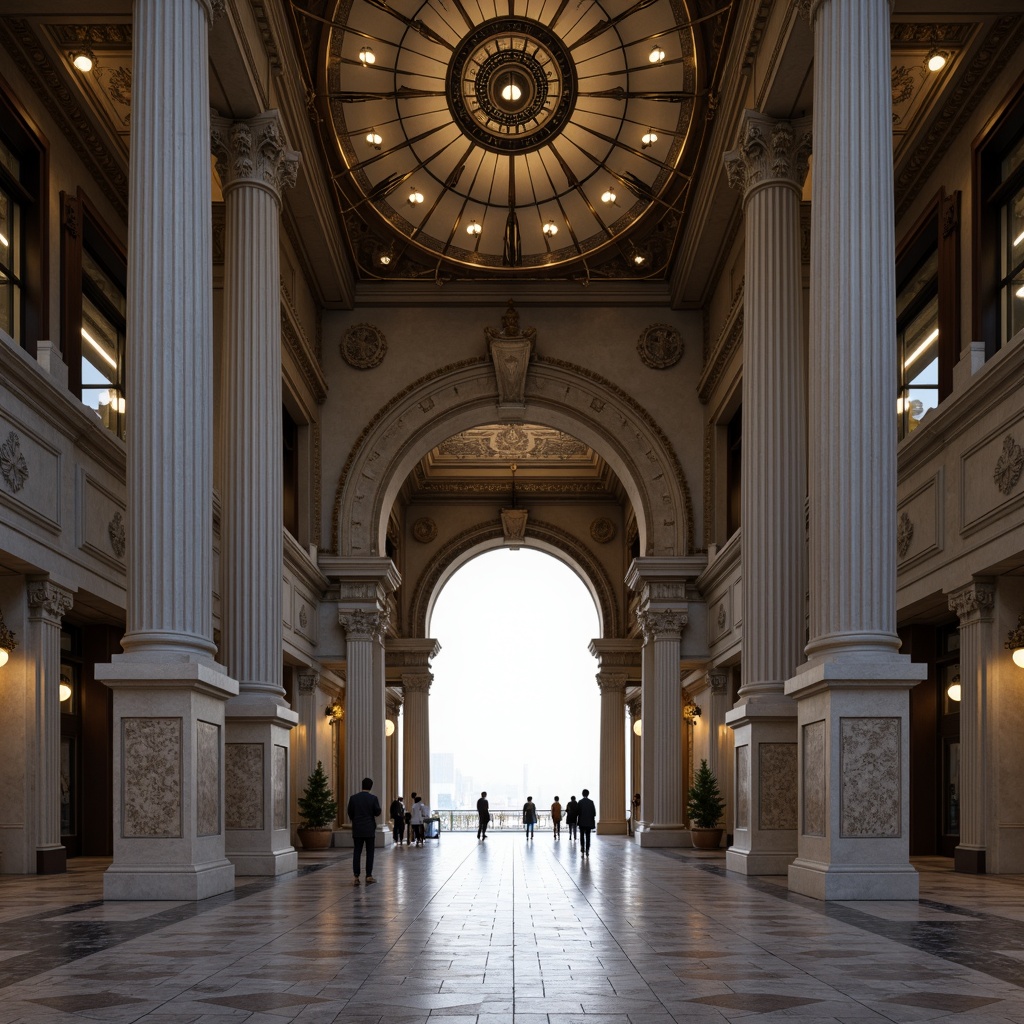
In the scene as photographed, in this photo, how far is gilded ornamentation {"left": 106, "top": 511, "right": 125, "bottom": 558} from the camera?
17.8m

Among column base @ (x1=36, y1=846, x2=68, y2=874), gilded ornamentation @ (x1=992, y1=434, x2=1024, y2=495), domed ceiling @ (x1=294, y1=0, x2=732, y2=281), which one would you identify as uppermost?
domed ceiling @ (x1=294, y1=0, x2=732, y2=281)

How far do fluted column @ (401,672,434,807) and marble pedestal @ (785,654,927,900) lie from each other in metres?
27.2

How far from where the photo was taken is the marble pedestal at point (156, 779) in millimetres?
11859

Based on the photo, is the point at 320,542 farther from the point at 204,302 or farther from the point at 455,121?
the point at 204,302

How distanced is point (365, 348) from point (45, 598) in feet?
44.2

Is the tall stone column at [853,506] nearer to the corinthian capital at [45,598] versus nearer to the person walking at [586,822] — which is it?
the corinthian capital at [45,598]

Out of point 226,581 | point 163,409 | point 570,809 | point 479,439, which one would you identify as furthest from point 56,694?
point 479,439

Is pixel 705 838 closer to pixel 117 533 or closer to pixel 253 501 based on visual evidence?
pixel 253 501

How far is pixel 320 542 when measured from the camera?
1083 inches

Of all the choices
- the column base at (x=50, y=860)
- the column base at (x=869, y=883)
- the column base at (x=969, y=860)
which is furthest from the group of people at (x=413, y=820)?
the column base at (x=869, y=883)

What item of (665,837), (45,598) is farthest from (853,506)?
(665,837)

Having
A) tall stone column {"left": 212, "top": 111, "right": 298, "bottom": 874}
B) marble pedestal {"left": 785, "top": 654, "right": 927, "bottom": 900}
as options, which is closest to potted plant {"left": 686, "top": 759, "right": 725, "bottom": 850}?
tall stone column {"left": 212, "top": 111, "right": 298, "bottom": 874}

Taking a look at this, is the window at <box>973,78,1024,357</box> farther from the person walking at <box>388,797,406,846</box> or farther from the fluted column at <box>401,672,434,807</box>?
the fluted column at <box>401,672,434,807</box>

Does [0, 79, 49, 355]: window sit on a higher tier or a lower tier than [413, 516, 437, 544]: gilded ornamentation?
higher
